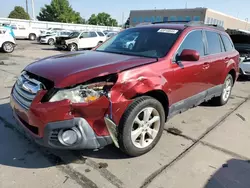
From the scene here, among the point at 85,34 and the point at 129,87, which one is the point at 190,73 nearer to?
the point at 129,87

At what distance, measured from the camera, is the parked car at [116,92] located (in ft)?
7.54

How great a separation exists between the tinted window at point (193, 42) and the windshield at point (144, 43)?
17 cm

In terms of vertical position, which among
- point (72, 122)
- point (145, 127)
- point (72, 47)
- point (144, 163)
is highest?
point (72, 122)

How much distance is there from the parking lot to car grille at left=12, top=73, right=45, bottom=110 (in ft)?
2.49

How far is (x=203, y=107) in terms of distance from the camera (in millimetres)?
4934

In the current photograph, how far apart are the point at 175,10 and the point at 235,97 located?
3809cm

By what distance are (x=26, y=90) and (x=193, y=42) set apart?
2625 mm

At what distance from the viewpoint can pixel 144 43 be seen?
3.48 metres

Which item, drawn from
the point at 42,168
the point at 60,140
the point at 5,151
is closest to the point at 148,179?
the point at 60,140

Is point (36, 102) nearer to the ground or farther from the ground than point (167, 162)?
farther from the ground

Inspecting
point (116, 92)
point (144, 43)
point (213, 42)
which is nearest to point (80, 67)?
point (116, 92)

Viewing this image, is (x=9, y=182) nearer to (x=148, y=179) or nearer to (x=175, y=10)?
(x=148, y=179)

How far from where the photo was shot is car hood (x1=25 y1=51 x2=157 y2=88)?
2.33 m

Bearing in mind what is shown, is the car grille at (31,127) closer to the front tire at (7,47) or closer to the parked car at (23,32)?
the front tire at (7,47)
